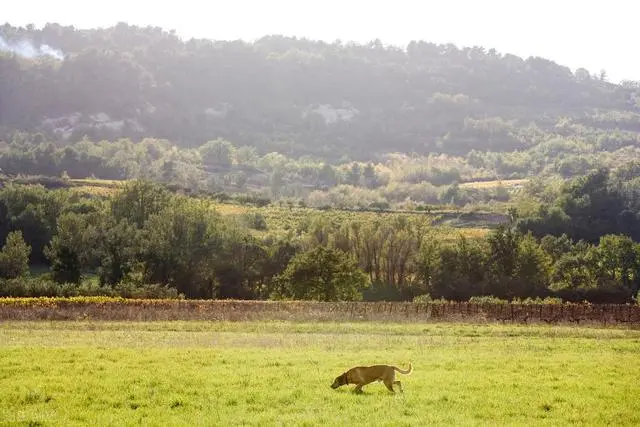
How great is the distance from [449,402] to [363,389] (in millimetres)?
3440

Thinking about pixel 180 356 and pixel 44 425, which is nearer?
pixel 44 425

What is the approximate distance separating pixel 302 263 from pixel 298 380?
5957 centimetres

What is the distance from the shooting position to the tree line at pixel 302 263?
287 ft

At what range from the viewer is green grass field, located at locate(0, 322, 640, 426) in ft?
72.2

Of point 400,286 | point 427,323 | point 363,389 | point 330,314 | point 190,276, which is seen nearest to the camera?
point 363,389

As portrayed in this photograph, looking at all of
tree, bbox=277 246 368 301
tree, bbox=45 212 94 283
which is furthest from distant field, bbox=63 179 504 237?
tree, bbox=277 246 368 301

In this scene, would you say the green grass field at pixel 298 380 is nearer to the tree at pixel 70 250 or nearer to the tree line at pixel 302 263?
the tree line at pixel 302 263

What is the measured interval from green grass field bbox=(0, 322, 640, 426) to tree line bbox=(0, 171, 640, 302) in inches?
1693

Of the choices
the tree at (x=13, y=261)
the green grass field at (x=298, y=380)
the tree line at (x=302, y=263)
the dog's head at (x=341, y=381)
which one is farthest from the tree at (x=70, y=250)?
the dog's head at (x=341, y=381)

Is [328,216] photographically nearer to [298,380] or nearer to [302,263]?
[302,263]

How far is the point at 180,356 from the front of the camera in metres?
32.7

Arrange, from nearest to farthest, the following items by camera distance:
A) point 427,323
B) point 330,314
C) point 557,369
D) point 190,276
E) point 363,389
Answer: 1. point 363,389
2. point 557,369
3. point 427,323
4. point 330,314
5. point 190,276

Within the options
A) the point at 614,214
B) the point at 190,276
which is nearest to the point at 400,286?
the point at 190,276

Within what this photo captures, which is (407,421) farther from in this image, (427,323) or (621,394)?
(427,323)
